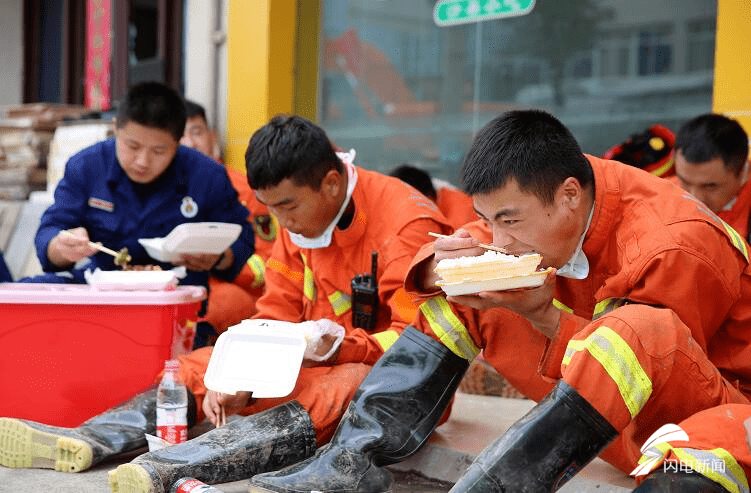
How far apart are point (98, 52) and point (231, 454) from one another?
7099 millimetres

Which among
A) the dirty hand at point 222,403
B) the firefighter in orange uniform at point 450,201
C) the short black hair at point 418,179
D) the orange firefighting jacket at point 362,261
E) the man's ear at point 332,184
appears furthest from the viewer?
the firefighter in orange uniform at point 450,201

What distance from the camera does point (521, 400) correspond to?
3898mm

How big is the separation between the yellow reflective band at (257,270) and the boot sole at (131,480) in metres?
2.06

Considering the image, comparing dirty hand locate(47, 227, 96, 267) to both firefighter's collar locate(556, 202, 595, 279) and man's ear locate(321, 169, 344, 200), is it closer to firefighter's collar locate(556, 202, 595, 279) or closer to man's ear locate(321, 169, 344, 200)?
man's ear locate(321, 169, 344, 200)

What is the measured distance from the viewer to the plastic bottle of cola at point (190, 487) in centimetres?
237

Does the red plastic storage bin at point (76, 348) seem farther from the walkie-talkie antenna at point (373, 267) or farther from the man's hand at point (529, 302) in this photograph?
the man's hand at point (529, 302)

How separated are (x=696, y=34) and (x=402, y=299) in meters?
2.61

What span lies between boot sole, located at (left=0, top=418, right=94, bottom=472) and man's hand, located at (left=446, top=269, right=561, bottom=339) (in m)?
1.30

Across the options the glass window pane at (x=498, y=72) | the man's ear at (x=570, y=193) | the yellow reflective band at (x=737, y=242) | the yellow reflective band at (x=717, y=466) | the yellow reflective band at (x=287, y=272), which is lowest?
the yellow reflective band at (x=717, y=466)

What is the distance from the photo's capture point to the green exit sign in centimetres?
539

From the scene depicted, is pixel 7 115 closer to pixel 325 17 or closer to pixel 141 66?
pixel 141 66

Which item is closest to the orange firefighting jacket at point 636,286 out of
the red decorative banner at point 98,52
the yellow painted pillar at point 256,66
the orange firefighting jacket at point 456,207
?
the orange firefighting jacket at point 456,207

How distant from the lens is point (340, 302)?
3311 mm

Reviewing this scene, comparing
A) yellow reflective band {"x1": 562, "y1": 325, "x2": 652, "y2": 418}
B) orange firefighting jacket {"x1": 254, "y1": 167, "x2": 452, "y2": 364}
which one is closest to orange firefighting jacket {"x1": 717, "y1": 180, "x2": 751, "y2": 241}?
orange firefighting jacket {"x1": 254, "y1": 167, "x2": 452, "y2": 364}
